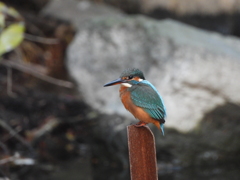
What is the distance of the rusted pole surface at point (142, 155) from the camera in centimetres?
158

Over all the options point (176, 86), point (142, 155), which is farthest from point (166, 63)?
point (142, 155)

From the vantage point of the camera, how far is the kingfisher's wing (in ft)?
5.90

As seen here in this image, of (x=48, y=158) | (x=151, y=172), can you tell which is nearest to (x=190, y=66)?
(x=48, y=158)

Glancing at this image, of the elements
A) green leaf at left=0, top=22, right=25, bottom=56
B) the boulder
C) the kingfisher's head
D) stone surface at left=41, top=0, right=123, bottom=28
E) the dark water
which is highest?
stone surface at left=41, top=0, right=123, bottom=28

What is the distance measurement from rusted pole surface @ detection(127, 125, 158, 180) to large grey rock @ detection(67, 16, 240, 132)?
9.90 ft

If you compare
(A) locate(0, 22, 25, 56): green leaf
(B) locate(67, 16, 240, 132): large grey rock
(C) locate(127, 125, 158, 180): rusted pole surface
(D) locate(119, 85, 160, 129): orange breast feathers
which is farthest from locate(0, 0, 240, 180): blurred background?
(C) locate(127, 125, 158, 180): rusted pole surface

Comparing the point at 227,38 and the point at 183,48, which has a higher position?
the point at 227,38

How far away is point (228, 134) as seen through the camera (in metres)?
4.84

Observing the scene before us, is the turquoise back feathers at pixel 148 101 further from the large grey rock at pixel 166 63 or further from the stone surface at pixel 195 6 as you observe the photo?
Result: the stone surface at pixel 195 6

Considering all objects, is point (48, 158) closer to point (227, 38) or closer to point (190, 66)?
point (190, 66)

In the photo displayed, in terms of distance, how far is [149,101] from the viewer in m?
1.79

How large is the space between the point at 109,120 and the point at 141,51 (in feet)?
2.95

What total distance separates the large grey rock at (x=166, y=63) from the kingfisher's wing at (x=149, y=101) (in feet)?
9.18

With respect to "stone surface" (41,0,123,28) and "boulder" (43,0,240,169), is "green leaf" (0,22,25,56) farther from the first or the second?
"stone surface" (41,0,123,28)
